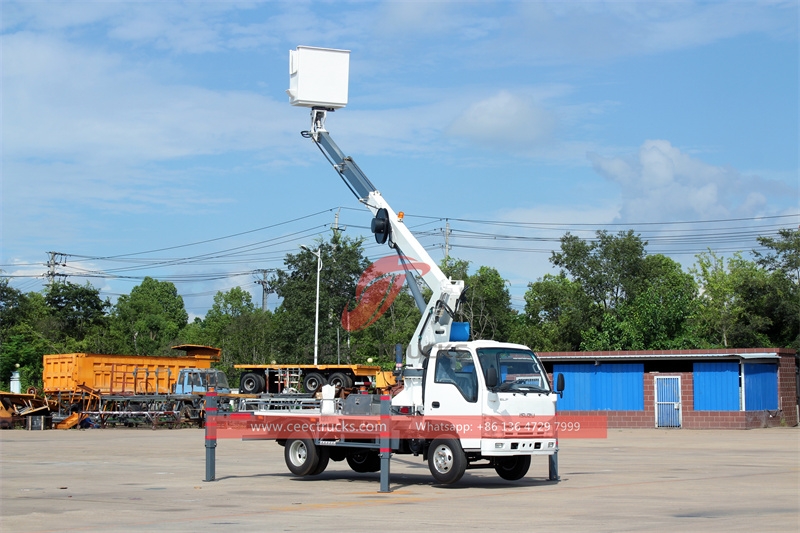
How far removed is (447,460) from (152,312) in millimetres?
119093

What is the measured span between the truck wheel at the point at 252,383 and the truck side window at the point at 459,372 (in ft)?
107

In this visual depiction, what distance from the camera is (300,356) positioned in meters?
73.9

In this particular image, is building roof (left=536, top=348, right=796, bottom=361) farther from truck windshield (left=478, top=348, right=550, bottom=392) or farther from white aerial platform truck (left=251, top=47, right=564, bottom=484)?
truck windshield (left=478, top=348, right=550, bottom=392)

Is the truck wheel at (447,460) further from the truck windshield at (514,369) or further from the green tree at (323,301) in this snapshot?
the green tree at (323,301)

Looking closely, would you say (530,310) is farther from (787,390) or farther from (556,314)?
(787,390)

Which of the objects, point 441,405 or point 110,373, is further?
point 110,373

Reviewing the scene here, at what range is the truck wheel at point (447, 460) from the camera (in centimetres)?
1606

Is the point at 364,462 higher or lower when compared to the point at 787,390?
lower

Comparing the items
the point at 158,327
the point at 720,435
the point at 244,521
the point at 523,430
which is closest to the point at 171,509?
the point at 244,521

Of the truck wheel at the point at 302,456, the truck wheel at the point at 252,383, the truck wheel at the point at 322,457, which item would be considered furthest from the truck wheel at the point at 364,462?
the truck wheel at the point at 252,383

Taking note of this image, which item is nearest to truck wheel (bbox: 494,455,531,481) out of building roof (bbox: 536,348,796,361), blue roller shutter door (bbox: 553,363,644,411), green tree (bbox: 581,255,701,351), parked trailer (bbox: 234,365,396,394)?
building roof (bbox: 536,348,796,361)

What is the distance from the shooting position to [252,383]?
4856 cm

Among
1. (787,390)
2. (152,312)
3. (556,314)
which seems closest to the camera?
(787,390)

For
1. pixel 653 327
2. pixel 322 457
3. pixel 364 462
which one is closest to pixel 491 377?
pixel 322 457
